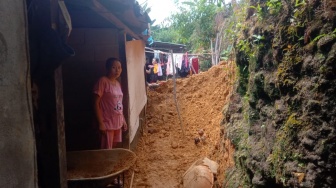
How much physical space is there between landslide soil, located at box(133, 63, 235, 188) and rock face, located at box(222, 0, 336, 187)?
1.24m

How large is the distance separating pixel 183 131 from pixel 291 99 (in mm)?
5358

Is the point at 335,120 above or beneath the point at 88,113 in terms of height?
Answer: above

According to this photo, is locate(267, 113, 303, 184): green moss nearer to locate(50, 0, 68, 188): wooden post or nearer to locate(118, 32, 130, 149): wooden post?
locate(50, 0, 68, 188): wooden post

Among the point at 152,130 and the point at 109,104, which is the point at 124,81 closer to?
the point at 109,104

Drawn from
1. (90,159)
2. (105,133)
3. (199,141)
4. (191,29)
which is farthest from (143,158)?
(191,29)

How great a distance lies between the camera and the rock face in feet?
7.17

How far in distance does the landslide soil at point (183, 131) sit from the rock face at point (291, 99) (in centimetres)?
124

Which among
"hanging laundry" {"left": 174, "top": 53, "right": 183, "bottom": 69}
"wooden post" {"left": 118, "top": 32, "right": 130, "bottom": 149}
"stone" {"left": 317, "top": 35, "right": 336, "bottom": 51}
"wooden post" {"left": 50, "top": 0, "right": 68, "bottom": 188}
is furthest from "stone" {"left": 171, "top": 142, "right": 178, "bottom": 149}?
"hanging laundry" {"left": 174, "top": 53, "right": 183, "bottom": 69}

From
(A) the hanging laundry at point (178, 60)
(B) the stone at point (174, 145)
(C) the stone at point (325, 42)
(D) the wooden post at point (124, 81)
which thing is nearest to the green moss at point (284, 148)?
(C) the stone at point (325, 42)

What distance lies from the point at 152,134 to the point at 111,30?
3.63 m

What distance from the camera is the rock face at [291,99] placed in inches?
86.0

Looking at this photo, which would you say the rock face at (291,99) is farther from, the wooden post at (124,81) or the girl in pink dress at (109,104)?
the wooden post at (124,81)

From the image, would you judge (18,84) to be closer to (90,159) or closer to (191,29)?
(90,159)

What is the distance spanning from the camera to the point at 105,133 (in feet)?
14.2
